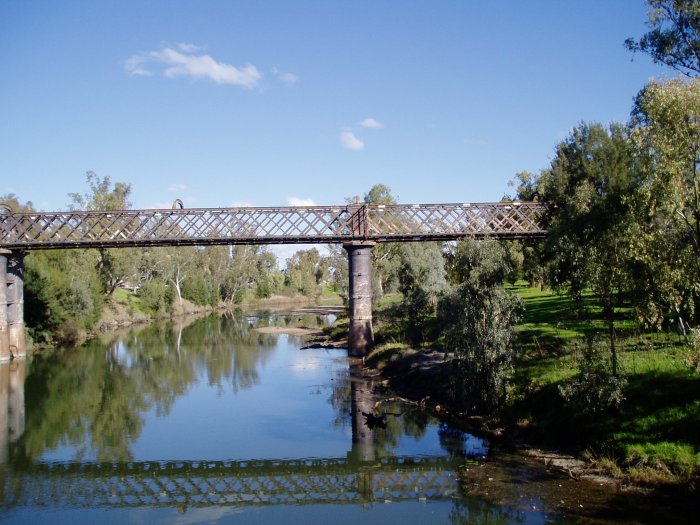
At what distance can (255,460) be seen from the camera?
18.9 m

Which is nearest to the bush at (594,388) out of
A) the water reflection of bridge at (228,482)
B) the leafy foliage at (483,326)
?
the leafy foliage at (483,326)

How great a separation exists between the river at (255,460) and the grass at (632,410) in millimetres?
1400

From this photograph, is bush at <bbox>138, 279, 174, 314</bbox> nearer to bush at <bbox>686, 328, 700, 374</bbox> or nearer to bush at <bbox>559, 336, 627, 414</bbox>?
bush at <bbox>559, 336, 627, 414</bbox>

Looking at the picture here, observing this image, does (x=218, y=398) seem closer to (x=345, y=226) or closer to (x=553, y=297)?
(x=345, y=226)

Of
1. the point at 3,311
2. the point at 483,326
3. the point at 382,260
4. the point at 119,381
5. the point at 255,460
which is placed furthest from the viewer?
the point at 382,260

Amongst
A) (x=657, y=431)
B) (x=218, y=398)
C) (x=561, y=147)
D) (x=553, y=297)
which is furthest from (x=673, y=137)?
(x=553, y=297)

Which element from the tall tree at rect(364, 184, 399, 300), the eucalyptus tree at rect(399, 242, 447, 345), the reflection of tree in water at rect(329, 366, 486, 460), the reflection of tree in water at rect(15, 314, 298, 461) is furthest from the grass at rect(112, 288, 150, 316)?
the reflection of tree in water at rect(329, 366, 486, 460)

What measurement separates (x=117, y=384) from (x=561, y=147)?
26.0 metres

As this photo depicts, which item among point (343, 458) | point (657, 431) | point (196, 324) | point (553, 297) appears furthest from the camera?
point (196, 324)

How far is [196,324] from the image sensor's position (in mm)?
71000

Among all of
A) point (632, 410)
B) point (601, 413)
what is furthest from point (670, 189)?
point (601, 413)

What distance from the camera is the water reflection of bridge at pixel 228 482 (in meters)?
15.8

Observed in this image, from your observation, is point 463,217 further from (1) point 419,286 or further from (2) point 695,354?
(2) point 695,354

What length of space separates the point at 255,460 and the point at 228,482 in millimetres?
1791
